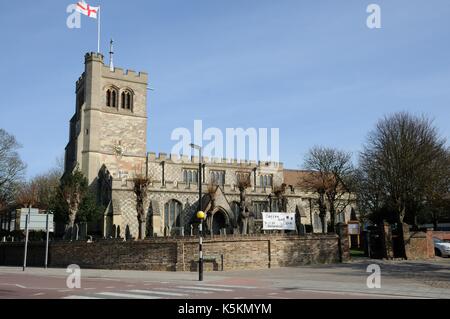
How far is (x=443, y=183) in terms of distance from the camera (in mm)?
31688

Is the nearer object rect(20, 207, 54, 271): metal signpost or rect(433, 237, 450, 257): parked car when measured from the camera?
rect(20, 207, 54, 271): metal signpost

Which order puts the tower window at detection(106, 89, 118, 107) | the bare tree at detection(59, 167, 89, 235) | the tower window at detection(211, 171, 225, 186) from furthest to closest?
the tower window at detection(211, 171, 225, 186) → the tower window at detection(106, 89, 118, 107) → the bare tree at detection(59, 167, 89, 235)

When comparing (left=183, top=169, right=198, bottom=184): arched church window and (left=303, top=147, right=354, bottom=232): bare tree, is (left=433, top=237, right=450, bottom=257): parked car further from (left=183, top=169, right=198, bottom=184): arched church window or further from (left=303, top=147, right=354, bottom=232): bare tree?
(left=183, top=169, right=198, bottom=184): arched church window

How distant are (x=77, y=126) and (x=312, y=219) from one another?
28.5 meters

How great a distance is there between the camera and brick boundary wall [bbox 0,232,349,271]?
982 inches

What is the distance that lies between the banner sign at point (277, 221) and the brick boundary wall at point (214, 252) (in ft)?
5.96

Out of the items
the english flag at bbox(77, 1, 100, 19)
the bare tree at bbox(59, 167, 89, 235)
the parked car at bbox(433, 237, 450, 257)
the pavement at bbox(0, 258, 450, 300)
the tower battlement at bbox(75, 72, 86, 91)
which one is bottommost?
the pavement at bbox(0, 258, 450, 300)

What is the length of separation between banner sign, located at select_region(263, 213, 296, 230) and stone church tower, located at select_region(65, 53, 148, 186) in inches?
892

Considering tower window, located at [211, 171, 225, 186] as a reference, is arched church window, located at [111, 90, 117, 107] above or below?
above

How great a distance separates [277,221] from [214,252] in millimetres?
5346

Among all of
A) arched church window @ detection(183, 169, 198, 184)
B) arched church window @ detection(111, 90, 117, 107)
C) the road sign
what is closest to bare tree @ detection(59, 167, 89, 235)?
the road sign

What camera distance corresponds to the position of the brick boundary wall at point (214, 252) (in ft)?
81.8

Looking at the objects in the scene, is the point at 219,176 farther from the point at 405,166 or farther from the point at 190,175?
the point at 405,166
